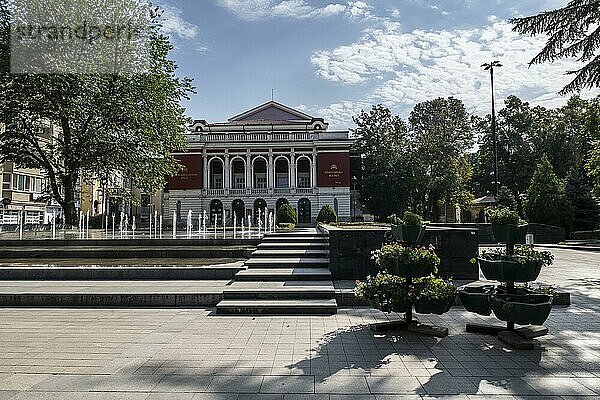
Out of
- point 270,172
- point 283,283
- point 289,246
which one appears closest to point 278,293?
point 283,283

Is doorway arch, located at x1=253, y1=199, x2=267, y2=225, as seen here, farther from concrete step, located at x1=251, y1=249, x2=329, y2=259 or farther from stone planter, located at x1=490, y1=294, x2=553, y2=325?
stone planter, located at x1=490, y1=294, x2=553, y2=325

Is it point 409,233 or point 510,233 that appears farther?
point 409,233

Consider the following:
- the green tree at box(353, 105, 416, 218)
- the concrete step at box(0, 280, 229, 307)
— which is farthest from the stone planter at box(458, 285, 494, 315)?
the green tree at box(353, 105, 416, 218)

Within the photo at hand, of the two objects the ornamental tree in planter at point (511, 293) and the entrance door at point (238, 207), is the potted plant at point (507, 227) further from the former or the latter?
the entrance door at point (238, 207)

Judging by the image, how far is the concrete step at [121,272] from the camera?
10242 mm

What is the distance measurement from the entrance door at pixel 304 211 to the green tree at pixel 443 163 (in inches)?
465

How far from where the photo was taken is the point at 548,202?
101ft

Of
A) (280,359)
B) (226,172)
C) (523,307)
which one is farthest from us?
(226,172)

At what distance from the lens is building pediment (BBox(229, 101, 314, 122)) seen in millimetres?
57656

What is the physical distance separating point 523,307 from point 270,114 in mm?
54796

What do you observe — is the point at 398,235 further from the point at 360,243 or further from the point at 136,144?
the point at 136,144

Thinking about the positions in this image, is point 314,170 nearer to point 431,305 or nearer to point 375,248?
point 375,248

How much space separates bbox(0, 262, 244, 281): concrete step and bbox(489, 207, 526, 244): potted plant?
6.01 meters

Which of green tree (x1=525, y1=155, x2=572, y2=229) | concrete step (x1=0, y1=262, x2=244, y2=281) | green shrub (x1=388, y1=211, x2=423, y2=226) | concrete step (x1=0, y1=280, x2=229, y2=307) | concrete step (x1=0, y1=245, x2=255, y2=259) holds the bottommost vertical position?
concrete step (x1=0, y1=280, x2=229, y2=307)
